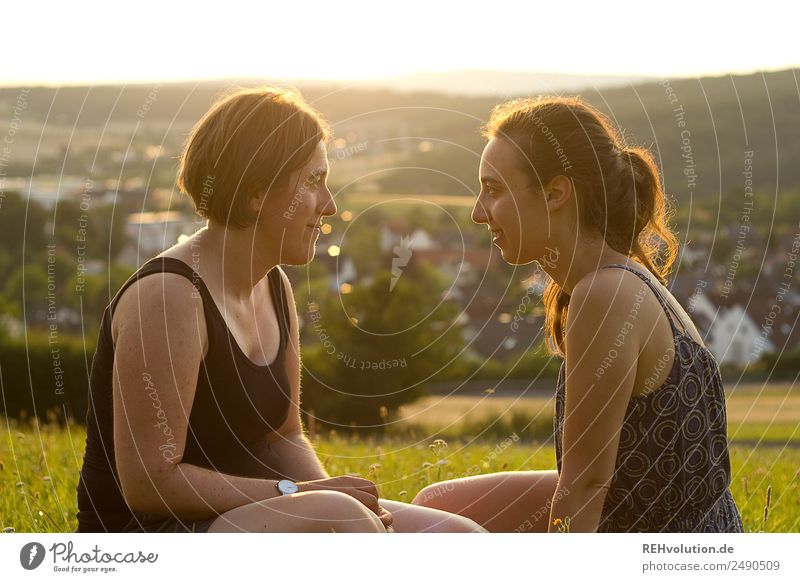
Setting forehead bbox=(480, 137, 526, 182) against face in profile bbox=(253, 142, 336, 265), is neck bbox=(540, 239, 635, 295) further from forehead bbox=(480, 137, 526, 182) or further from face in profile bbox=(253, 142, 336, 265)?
face in profile bbox=(253, 142, 336, 265)

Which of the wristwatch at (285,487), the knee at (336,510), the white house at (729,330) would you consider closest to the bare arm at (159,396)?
the wristwatch at (285,487)

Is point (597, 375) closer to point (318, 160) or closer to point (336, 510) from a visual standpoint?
point (336, 510)

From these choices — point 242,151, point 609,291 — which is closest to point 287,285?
point 242,151

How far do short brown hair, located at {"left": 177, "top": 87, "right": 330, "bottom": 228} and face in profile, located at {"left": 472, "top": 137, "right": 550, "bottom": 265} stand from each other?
69 centimetres

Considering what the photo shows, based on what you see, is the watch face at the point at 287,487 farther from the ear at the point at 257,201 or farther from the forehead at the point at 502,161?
the forehead at the point at 502,161

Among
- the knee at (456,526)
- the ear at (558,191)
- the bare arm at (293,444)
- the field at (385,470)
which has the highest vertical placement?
the ear at (558,191)

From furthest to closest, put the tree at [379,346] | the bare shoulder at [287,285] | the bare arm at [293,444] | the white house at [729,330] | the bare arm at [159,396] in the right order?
the white house at [729,330] → the tree at [379,346] → the bare shoulder at [287,285] → the bare arm at [293,444] → the bare arm at [159,396]

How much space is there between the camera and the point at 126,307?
3.25 meters

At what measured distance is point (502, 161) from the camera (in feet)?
12.1

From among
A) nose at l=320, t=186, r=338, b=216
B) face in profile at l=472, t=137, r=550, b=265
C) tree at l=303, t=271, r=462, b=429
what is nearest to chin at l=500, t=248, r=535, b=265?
face in profile at l=472, t=137, r=550, b=265

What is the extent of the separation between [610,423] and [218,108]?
5.73ft

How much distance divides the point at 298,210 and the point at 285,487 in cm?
101

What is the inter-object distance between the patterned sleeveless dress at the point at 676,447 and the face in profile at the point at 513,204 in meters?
0.39

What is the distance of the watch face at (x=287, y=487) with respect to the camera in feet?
11.2
